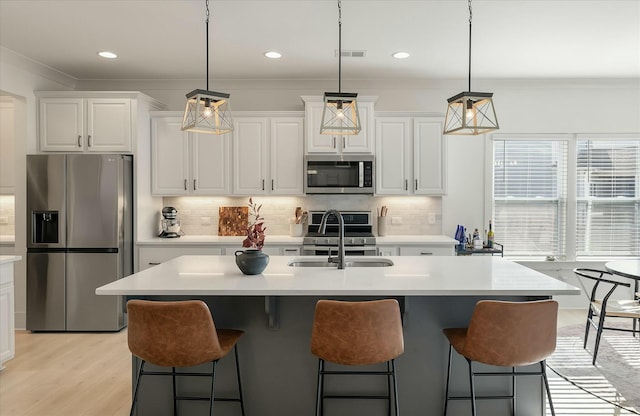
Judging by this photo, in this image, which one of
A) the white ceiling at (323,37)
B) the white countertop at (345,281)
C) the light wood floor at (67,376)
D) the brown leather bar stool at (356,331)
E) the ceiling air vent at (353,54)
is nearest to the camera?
the brown leather bar stool at (356,331)

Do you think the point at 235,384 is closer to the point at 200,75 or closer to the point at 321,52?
the point at 321,52

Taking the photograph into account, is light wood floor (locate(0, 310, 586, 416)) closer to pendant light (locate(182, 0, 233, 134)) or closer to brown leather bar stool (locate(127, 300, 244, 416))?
brown leather bar stool (locate(127, 300, 244, 416))

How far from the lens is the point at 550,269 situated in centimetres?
546

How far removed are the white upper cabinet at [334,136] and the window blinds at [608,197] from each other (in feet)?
8.64

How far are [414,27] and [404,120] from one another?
1.46 metres

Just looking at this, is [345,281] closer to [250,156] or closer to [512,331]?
[512,331]

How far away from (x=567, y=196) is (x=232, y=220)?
4059 millimetres

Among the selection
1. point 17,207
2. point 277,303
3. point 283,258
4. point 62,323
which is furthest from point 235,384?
point 17,207

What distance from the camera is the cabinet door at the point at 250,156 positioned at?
5125 millimetres

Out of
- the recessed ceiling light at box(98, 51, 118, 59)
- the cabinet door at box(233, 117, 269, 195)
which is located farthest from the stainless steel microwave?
the recessed ceiling light at box(98, 51, 118, 59)

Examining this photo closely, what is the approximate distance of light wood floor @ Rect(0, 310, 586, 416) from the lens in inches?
117

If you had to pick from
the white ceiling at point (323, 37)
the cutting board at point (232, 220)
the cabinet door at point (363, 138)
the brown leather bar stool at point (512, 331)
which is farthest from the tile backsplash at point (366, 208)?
the brown leather bar stool at point (512, 331)

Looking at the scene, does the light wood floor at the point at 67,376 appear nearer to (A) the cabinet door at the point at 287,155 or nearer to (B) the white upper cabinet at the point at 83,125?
(B) the white upper cabinet at the point at 83,125

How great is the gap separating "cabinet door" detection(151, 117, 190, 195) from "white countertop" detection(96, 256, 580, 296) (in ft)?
7.22
